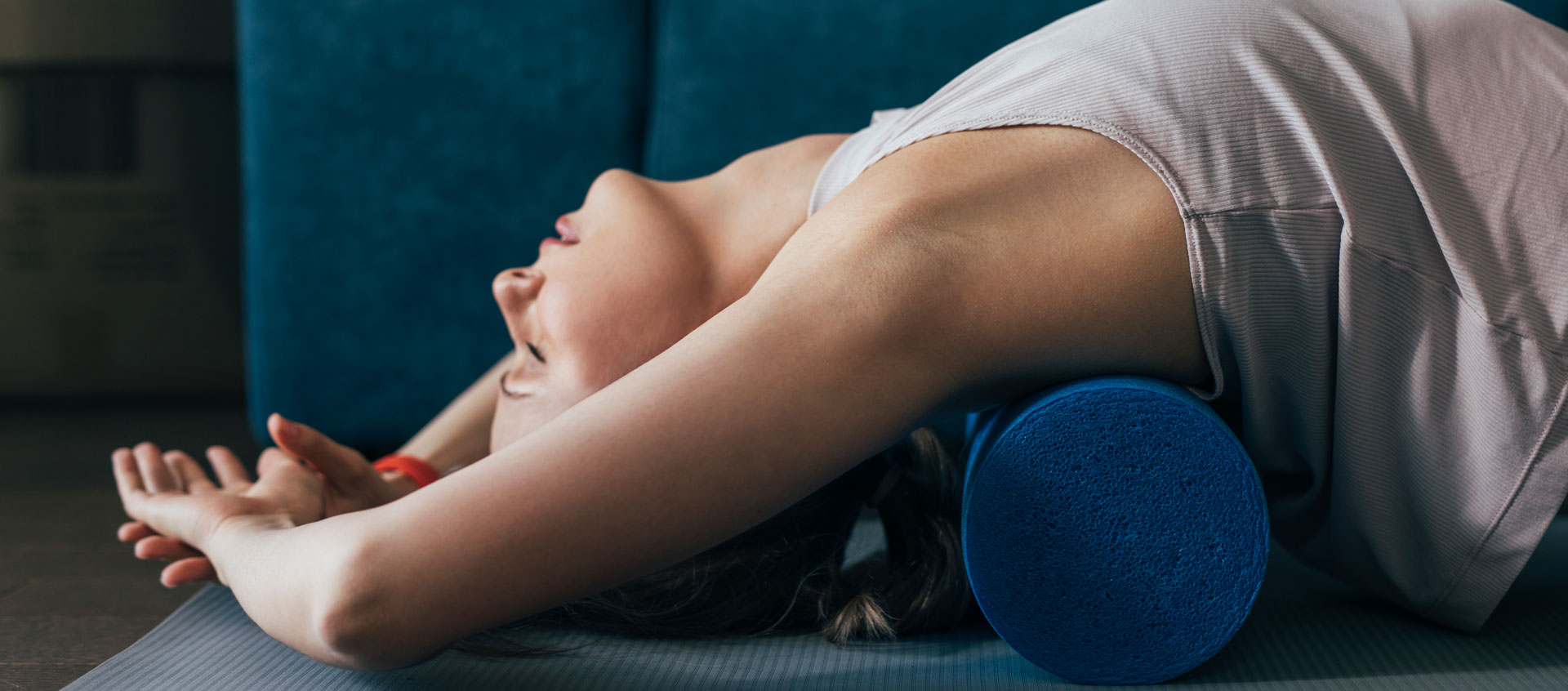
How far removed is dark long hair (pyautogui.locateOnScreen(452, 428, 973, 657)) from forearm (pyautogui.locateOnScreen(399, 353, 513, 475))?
48cm

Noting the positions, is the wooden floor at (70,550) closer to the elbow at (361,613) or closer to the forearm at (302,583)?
the forearm at (302,583)

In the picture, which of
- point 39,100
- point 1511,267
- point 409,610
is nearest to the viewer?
point 409,610

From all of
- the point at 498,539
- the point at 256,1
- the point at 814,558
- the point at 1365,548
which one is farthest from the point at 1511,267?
the point at 256,1

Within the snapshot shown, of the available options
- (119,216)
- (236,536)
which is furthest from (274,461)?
(119,216)

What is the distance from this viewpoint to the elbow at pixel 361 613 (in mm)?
580

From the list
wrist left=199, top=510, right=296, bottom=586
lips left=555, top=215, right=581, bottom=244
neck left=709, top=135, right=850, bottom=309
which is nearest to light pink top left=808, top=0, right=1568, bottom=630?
neck left=709, top=135, right=850, bottom=309

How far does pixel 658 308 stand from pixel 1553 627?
79 cm

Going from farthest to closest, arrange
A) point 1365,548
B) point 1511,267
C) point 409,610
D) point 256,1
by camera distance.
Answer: point 256,1
point 1365,548
point 1511,267
point 409,610

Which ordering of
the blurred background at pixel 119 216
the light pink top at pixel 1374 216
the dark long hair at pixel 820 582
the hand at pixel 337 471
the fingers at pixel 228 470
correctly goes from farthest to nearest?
1. the blurred background at pixel 119 216
2. the fingers at pixel 228 470
3. the hand at pixel 337 471
4. the dark long hair at pixel 820 582
5. the light pink top at pixel 1374 216

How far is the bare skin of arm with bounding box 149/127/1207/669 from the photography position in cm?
59

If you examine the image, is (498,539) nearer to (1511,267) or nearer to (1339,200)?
(1339,200)

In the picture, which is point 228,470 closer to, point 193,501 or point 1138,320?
point 193,501

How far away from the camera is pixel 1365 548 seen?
2.70 feet

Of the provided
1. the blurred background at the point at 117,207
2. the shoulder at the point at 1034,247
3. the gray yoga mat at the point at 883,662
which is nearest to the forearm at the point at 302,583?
the gray yoga mat at the point at 883,662
